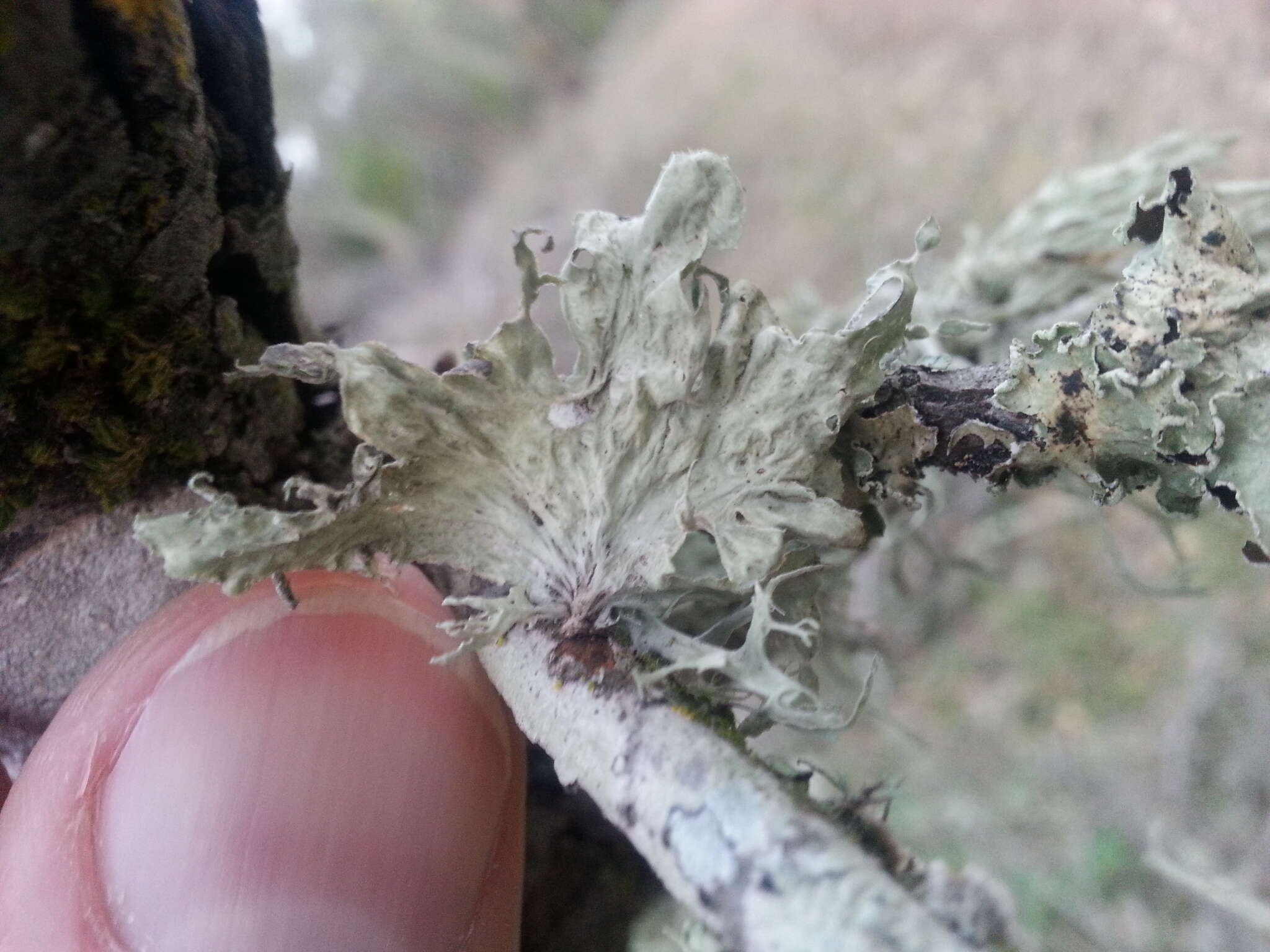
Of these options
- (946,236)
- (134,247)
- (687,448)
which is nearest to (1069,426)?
(687,448)

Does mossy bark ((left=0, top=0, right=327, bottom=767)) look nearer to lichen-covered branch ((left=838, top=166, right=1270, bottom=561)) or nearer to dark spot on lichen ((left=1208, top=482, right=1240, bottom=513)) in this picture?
lichen-covered branch ((left=838, top=166, right=1270, bottom=561))

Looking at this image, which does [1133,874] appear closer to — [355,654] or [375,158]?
[355,654]

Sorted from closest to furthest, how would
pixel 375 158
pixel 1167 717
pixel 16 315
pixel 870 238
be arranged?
1. pixel 16 315
2. pixel 1167 717
3. pixel 870 238
4. pixel 375 158

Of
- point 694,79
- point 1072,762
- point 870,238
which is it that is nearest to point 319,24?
point 694,79

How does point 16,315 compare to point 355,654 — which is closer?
point 16,315

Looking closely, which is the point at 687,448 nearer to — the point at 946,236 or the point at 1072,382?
the point at 1072,382

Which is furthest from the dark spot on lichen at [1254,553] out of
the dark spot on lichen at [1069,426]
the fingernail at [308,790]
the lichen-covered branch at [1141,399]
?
the fingernail at [308,790]
